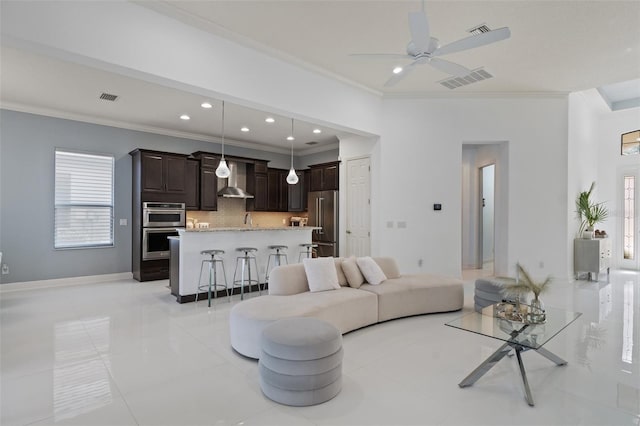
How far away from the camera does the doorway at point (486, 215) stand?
8117 mm

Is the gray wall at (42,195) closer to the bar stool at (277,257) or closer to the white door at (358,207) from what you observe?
the bar stool at (277,257)

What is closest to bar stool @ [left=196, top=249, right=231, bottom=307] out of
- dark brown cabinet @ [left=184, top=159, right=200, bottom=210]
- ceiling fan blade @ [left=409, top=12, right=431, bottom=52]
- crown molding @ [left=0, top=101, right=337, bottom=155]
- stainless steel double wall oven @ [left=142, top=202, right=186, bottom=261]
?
stainless steel double wall oven @ [left=142, top=202, right=186, bottom=261]

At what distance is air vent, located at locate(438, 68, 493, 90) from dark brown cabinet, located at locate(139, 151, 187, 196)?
546 cm

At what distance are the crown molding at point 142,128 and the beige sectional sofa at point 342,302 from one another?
537cm

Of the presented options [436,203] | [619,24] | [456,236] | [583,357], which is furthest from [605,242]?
[583,357]

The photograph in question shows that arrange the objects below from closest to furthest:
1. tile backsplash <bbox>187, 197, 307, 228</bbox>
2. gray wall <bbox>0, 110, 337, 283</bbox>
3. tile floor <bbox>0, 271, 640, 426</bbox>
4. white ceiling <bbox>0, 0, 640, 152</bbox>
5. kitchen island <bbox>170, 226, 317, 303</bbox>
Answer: tile floor <bbox>0, 271, 640, 426</bbox> → white ceiling <bbox>0, 0, 640, 152</bbox> → kitchen island <bbox>170, 226, 317, 303</bbox> → gray wall <bbox>0, 110, 337, 283</bbox> → tile backsplash <bbox>187, 197, 307, 228</bbox>

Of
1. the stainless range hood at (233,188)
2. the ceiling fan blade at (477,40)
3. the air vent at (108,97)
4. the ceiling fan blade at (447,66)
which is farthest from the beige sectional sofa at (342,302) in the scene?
the air vent at (108,97)

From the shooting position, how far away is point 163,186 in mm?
6977

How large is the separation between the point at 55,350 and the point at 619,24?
7.16 m

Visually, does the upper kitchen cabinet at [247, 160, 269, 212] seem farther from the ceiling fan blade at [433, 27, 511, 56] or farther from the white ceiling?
the ceiling fan blade at [433, 27, 511, 56]

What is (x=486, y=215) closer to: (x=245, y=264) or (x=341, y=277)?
(x=341, y=277)

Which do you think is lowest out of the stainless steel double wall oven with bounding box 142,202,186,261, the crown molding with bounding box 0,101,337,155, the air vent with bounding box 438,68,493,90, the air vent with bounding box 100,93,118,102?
the stainless steel double wall oven with bounding box 142,202,186,261

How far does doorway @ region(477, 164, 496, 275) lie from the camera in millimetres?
8117

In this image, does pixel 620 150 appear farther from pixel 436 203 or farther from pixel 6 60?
pixel 6 60
